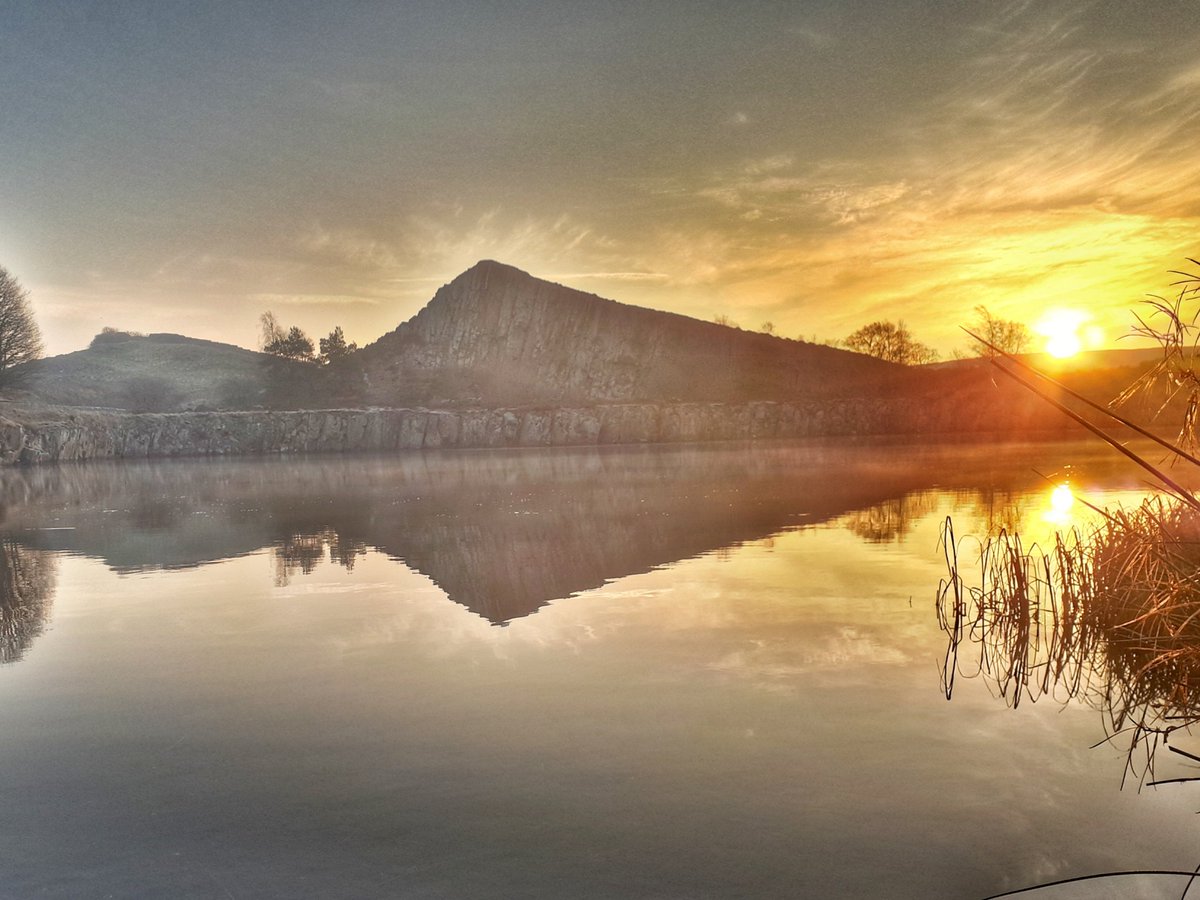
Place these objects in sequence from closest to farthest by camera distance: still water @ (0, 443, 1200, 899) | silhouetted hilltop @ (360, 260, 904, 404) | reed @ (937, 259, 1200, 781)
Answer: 1. still water @ (0, 443, 1200, 899)
2. reed @ (937, 259, 1200, 781)
3. silhouetted hilltop @ (360, 260, 904, 404)

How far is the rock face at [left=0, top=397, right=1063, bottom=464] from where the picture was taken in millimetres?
99000

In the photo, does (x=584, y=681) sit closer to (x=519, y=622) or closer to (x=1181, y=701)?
(x=519, y=622)

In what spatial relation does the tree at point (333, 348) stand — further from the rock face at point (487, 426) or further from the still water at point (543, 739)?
the still water at point (543, 739)

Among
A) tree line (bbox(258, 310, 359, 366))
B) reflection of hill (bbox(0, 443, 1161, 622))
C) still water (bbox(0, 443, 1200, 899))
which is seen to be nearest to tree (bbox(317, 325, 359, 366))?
tree line (bbox(258, 310, 359, 366))

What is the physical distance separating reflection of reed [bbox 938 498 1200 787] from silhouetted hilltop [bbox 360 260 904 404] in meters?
113

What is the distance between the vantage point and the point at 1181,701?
9.46m

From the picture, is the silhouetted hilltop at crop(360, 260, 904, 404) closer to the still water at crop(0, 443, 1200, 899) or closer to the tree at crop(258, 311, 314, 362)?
the tree at crop(258, 311, 314, 362)

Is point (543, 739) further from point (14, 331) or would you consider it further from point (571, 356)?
point (571, 356)

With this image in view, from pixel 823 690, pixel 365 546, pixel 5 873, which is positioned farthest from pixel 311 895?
pixel 365 546

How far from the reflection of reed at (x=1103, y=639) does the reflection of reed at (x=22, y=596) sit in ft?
45.8

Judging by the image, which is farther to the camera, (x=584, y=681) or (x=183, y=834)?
(x=584, y=681)

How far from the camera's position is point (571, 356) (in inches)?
6353

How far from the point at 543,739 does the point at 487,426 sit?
333 ft

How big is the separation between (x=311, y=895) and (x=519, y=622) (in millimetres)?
8355
